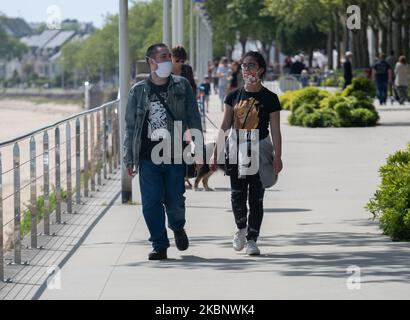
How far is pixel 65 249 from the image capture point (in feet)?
41.7

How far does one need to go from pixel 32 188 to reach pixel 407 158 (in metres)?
3.42

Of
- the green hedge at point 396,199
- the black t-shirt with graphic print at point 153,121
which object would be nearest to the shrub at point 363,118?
the green hedge at point 396,199

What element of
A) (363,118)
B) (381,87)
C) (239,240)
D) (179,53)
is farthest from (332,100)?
(239,240)

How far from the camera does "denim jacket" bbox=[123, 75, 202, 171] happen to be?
11711mm

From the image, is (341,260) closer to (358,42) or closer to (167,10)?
(167,10)

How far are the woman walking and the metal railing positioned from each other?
5.73ft

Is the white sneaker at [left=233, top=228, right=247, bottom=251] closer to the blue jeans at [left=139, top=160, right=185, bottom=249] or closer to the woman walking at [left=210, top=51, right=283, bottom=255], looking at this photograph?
the woman walking at [left=210, top=51, right=283, bottom=255]

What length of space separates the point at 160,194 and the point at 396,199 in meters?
2.32

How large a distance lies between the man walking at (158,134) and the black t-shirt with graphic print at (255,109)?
0.36 m

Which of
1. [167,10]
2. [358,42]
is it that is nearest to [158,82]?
[167,10]

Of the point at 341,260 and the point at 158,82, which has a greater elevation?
the point at 158,82

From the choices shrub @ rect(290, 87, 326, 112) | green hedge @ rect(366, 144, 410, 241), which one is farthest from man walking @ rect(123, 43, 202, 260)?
shrub @ rect(290, 87, 326, 112)

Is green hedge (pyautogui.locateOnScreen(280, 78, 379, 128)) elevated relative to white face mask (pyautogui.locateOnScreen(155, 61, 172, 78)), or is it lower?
lower

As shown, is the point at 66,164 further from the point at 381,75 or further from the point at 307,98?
the point at 381,75
